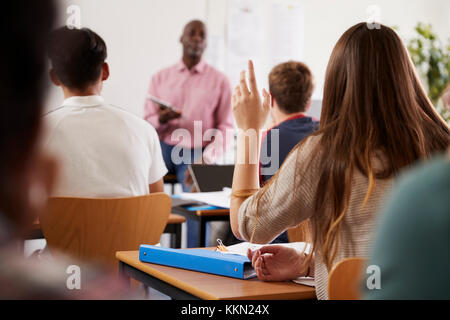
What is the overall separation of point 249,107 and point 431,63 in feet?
15.5

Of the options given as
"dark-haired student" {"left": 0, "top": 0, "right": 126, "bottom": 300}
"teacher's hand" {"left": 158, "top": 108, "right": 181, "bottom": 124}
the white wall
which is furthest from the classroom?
the white wall

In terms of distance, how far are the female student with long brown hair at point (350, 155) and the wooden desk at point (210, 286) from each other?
0.05 meters

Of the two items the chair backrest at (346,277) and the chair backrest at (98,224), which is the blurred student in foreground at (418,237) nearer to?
the chair backrest at (346,277)

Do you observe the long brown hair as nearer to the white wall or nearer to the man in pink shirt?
the man in pink shirt

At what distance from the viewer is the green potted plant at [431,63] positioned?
5.57 m

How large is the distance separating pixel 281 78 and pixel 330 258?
1860 mm

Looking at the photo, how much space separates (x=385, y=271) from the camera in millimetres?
439

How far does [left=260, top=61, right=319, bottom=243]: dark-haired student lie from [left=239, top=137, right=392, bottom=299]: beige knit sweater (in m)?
1.20

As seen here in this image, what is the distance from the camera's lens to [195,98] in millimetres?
4848

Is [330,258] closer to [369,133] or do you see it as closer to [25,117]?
[369,133]

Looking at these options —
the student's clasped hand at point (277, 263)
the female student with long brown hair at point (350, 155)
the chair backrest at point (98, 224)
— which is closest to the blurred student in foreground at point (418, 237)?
the female student with long brown hair at point (350, 155)

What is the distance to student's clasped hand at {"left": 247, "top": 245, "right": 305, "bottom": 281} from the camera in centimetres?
129

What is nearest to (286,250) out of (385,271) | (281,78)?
(385,271)
